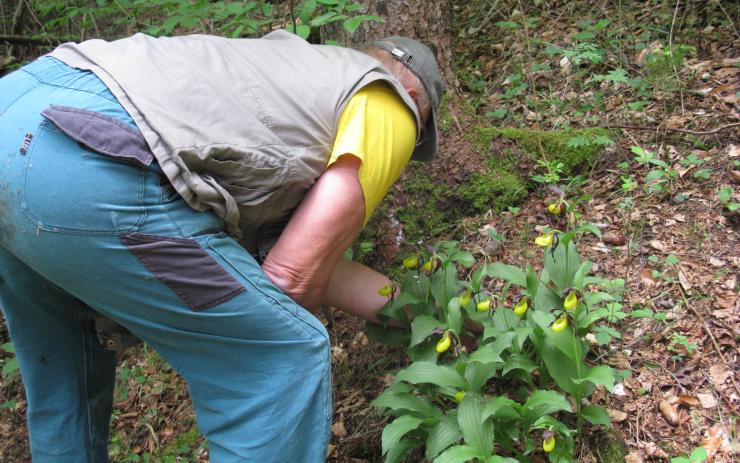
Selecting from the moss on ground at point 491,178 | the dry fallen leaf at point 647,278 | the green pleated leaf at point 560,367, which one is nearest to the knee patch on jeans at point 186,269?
the green pleated leaf at point 560,367

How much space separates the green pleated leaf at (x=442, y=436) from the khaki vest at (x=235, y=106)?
102cm

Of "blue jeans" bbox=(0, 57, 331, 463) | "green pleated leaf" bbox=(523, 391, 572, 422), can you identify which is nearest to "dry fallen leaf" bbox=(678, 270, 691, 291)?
"green pleated leaf" bbox=(523, 391, 572, 422)

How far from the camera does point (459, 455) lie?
86.7 inches

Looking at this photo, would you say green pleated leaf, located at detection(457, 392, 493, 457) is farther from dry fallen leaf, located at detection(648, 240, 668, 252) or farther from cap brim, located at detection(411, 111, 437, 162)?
dry fallen leaf, located at detection(648, 240, 668, 252)

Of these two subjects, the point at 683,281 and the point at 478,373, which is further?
the point at 683,281

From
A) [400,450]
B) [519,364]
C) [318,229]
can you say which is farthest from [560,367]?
[318,229]

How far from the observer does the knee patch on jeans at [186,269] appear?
1.77 meters

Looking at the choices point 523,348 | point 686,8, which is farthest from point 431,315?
point 686,8

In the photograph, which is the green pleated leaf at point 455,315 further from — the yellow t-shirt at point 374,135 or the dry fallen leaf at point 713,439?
the dry fallen leaf at point 713,439

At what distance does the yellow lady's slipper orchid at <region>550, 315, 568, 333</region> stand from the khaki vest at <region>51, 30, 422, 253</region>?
93 cm

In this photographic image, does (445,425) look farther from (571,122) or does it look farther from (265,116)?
(571,122)

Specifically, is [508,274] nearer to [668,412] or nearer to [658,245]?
[668,412]

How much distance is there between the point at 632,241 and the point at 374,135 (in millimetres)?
1852

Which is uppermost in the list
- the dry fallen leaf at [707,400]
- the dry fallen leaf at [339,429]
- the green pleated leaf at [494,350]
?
the green pleated leaf at [494,350]
